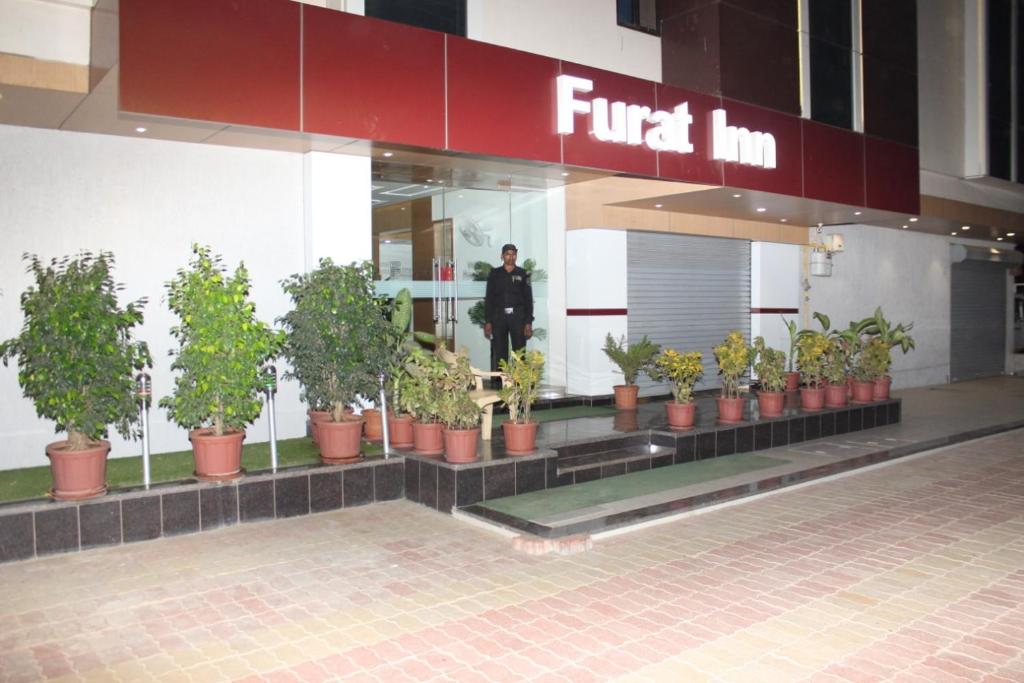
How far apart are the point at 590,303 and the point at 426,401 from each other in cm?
446

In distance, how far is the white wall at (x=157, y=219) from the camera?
687 cm

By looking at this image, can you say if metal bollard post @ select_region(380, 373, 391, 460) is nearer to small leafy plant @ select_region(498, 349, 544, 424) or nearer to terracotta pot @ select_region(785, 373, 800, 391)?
small leafy plant @ select_region(498, 349, 544, 424)

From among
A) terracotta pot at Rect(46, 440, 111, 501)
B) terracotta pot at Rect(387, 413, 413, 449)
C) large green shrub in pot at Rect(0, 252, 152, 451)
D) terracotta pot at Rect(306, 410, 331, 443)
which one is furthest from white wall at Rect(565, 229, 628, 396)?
terracotta pot at Rect(46, 440, 111, 501)

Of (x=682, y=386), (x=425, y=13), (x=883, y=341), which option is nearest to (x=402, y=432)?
(x=682, y=386)

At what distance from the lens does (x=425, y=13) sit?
8.81 metres

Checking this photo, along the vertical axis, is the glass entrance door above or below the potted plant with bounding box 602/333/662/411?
above

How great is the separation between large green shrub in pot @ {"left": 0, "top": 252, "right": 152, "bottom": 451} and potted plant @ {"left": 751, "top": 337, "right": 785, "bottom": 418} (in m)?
7.23

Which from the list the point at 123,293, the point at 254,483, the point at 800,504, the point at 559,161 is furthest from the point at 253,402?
the point at 800,504

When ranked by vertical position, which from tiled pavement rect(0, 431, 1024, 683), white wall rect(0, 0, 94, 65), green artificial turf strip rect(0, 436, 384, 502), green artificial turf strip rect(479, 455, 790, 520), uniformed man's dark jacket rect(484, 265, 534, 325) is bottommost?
tiled pavement rect(0, 431, 1024, 683)

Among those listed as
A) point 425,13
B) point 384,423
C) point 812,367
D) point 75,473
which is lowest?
point 75,473

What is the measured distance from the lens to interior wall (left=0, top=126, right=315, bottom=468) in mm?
6863

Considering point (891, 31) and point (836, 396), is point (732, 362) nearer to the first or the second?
point (836, 396)

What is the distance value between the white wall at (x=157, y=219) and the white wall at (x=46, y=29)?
0.83 meters

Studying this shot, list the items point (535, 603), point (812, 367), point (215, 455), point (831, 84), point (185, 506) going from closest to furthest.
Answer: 1. point (535, 603)
2. point (185, 506)
3. point (215, 455)
4. point (812, 367)
5. point (831, 84)
